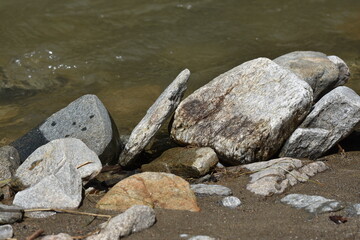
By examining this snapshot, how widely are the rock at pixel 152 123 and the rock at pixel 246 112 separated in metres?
0.20

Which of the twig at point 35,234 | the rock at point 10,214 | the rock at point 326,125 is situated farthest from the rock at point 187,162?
the twig at point 35,234

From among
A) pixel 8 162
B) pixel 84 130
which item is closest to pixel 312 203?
pixel 84 130

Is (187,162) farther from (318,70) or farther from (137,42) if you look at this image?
(137,42)

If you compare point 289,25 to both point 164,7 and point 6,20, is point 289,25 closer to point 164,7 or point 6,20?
point 164,7

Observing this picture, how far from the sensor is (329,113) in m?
5.86

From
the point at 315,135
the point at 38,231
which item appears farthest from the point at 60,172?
the point at 315,135

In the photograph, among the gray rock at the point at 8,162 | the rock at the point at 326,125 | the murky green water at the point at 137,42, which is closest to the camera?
the gray rock at the point at 8,162

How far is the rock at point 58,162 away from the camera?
4.93m

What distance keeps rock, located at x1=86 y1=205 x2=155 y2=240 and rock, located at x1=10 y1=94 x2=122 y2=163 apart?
1.80m

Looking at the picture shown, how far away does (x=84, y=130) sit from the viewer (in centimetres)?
585

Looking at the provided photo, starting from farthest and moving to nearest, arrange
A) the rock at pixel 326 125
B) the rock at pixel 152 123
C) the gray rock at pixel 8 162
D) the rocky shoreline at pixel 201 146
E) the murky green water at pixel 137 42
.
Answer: the murky green water at pixel 137 42 → the rock at pixel 326 125 → the rock at pixel 152 123 → the gray rock at pixel 8 162 → the rocky shoreline at pixel 201 146

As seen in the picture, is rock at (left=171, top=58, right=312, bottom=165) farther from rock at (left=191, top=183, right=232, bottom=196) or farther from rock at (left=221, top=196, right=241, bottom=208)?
rock at (left=221, top=196, right=241, bottom=208)

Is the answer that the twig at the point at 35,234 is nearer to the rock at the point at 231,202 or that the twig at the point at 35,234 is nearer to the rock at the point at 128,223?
the rock at the point at 128,223

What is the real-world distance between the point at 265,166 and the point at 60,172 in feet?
5.63
